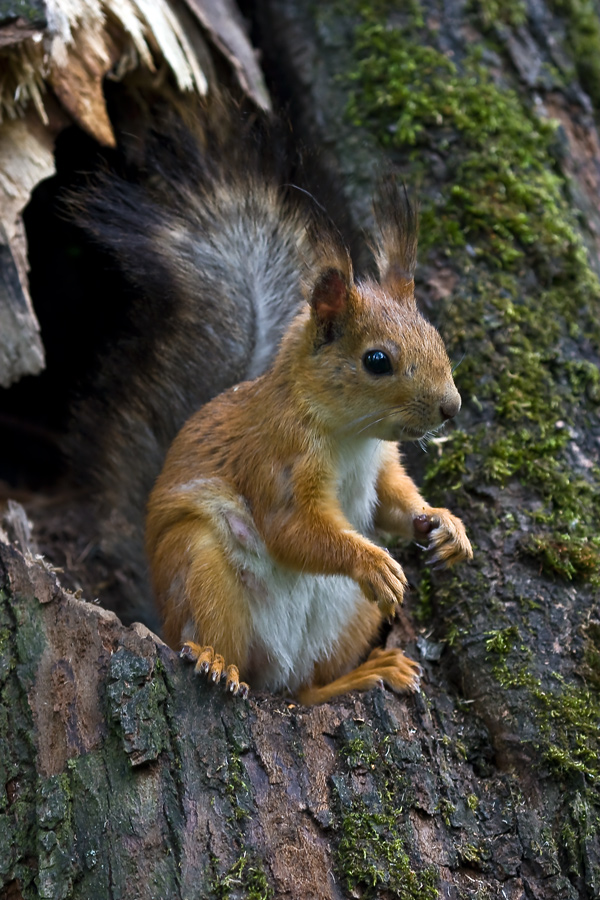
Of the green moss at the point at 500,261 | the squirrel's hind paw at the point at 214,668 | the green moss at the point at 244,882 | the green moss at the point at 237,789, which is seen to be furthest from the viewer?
the green moss at the point at 500,261

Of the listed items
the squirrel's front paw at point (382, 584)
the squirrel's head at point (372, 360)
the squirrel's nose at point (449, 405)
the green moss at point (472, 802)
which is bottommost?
the green moss at point (472, 802)

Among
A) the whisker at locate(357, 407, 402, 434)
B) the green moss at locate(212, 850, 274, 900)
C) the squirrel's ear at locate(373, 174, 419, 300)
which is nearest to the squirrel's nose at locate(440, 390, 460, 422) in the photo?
the whisker at locate(357, 407, 402, 434)

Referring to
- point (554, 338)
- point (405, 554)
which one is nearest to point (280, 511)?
point (405, 554)

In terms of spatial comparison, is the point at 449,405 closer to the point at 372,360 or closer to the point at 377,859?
the point at 372,360

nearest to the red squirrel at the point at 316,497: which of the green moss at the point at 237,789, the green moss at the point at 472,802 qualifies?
the green moss at the point at 237,789

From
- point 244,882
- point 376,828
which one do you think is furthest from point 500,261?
point 244,882

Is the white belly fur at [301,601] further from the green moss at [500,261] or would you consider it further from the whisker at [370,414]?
the green moss at [500,261]

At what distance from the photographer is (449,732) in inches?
86.7

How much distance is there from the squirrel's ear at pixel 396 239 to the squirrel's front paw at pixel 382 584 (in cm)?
77

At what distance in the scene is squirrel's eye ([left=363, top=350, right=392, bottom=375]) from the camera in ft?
6.88

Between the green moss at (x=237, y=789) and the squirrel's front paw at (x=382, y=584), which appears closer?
the green moss at (x=237, y=789)

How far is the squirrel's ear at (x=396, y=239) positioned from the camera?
7.73ft

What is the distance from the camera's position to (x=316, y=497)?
2203 millimetres

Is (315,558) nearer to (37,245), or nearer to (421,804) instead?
(421,804)
